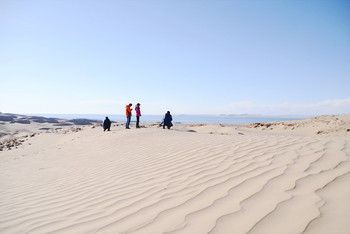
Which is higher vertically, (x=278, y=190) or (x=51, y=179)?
(x=278, y=190)

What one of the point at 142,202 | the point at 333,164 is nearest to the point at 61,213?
the point at 142,202

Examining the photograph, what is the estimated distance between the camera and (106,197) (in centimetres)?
297

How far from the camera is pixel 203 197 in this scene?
246cm

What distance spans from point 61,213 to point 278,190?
8.14ft

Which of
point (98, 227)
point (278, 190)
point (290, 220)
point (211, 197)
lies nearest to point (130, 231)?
point (98, 227)

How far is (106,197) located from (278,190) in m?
2.14

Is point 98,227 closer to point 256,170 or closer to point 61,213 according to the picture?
point 61,213

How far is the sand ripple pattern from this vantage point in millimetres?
1850

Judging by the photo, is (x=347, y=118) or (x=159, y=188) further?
(x=347, y=118)

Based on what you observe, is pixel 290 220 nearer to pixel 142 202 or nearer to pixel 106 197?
pixel 142 202

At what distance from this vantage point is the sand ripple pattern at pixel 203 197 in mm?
1850

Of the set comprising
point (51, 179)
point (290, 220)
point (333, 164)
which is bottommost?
point (51, 179)

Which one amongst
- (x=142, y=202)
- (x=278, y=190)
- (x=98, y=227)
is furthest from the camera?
(x=142, y=202)

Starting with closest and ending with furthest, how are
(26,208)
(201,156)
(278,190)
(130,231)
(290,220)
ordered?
1. (290,220)
2. (130,231)
3. (278,190)
4. (26,208)
5. (201,156)
